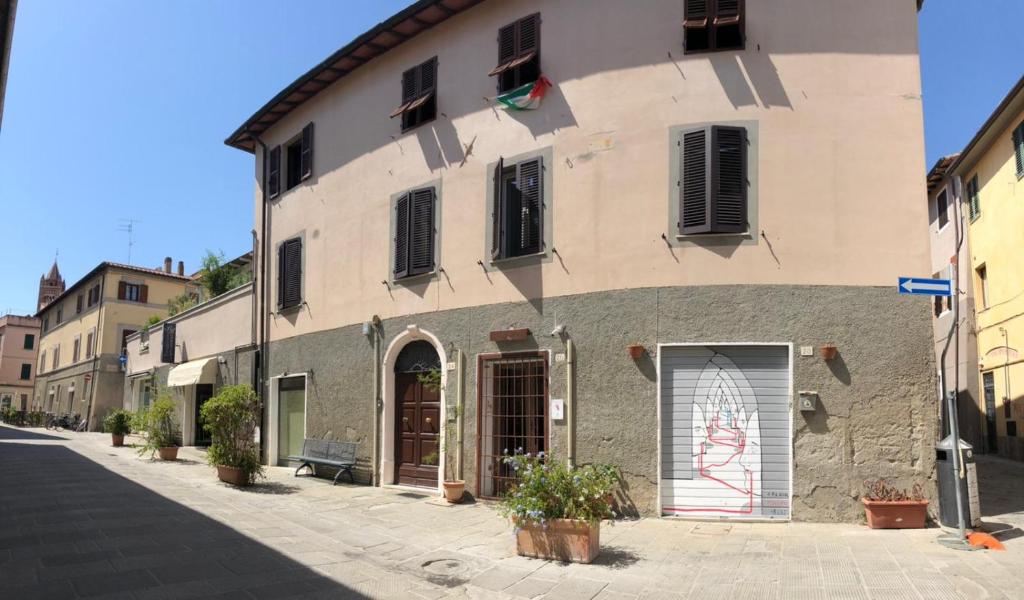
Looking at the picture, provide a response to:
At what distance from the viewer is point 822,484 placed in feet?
29.8

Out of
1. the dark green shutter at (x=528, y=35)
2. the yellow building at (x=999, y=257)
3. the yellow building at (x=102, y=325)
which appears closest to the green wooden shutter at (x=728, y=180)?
the dark green shutter at (x=528, y=35)

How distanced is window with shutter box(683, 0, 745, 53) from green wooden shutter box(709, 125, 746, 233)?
126 centimetres

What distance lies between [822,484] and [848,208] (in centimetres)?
365

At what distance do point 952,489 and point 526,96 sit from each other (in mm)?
7949

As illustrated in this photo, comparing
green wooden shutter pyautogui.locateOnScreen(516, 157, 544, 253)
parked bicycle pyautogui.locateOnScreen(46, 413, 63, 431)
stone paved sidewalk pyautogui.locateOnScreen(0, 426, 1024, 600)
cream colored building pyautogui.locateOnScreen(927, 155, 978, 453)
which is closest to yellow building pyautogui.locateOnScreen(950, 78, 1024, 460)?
cream colored building pyautogui.locateOnScreen(927, 155, 978, 453)

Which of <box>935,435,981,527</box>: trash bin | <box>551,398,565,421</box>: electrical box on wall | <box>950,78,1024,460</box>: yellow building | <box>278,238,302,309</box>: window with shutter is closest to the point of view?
<box>935,435,981,527</box>: trash bin

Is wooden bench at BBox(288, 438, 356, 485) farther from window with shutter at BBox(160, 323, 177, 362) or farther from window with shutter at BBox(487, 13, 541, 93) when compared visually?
window with shutter at BBox(160, 323, 177, 362)

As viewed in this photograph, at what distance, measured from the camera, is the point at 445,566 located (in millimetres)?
7301

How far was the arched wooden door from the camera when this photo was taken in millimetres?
12539

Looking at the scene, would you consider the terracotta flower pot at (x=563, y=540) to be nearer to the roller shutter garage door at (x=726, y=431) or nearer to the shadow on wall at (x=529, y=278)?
the roller shutter garage door at (x=726, y=431)

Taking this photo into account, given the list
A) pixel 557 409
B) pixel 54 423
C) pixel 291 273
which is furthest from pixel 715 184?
pixel 54 423

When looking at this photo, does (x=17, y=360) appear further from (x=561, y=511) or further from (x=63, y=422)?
(x=561, y=511)

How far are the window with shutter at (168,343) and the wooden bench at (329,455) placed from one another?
457 inches

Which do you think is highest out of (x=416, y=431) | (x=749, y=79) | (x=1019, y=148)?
(x=1019, y=148)
